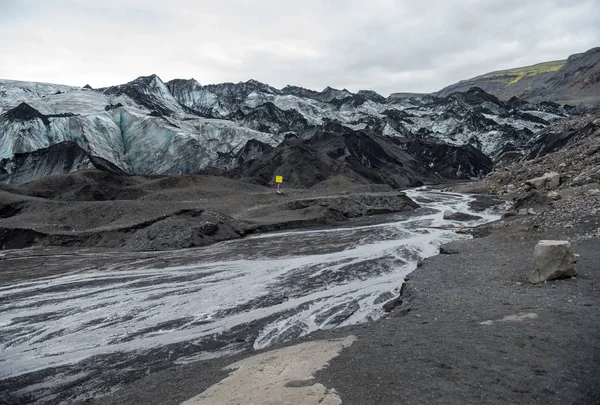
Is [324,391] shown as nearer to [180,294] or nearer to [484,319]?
[484,319]

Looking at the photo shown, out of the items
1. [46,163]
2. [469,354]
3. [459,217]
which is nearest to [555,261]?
[469,354]

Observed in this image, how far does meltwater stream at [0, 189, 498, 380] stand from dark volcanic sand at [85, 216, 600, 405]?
2.90 metres

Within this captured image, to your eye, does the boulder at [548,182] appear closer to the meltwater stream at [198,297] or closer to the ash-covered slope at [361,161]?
the meltwater stream at [198,297]

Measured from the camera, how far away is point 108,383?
981 centimetres

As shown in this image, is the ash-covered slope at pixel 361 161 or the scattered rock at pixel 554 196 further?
the ash-covered slope at pixel 361 161

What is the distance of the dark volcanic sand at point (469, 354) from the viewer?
250 inches

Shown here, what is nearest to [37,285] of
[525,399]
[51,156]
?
[525,399]

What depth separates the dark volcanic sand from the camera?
6344mm

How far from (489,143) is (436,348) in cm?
10954

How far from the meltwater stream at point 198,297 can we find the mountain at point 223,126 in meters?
38.9

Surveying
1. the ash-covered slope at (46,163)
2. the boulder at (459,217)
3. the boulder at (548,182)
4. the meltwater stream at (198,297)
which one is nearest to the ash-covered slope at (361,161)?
the ash-covered slope at (46,163)

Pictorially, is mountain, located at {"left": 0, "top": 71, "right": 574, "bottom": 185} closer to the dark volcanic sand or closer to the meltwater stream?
the meltwater stream

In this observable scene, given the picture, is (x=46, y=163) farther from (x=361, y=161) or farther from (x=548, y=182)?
(x=548, y=182)

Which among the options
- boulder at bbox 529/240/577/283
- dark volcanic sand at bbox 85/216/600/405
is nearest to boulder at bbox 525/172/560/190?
dark volcanic sand at bbox 85/216/600/405
